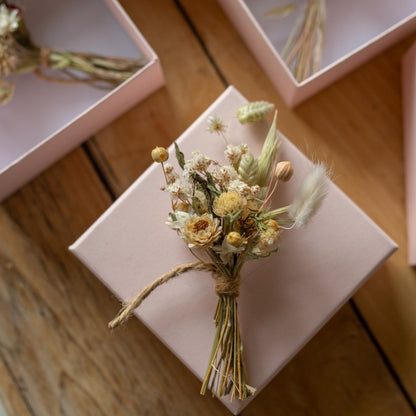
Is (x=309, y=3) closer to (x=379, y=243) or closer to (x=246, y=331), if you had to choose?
(x=379, y=243)

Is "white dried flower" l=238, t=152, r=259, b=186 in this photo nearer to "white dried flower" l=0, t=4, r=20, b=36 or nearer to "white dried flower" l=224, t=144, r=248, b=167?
"white dried flower" l=224, t=144, r=248, b=167

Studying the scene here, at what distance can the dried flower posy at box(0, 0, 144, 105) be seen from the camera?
79cm

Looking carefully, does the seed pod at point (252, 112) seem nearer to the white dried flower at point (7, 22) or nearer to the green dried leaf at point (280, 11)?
the green dried leaf at point (280, 11)

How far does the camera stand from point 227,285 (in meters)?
0.62

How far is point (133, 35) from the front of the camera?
0.77m

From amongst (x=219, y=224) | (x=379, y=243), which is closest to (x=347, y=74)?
(x=379, y=243)

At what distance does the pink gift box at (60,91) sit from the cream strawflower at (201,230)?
0.35 meters

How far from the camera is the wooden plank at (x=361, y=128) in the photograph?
836 millimetres

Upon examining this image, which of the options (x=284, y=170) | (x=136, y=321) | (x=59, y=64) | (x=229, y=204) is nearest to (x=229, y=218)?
(x=229, y=204)

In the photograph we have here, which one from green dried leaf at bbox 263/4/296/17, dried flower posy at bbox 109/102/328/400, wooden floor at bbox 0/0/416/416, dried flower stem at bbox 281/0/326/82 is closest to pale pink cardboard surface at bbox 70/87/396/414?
dried flower posy at bbox 109/102/328/400

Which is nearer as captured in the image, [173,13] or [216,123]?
[216,123]

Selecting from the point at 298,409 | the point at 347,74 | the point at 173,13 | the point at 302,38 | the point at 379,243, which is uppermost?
the point at 173,13

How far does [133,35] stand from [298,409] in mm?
744

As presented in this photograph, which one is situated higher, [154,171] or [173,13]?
[173,13]
